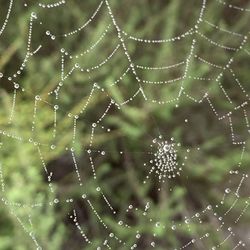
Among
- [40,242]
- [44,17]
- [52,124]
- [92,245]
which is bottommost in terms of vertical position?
[92,245]

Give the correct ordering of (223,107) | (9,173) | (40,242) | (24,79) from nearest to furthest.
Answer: (40,242)
(9,173)
(24,79)
(223,107)

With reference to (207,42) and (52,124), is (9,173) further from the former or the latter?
(207,42)

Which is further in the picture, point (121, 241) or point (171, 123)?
point (171, 123)

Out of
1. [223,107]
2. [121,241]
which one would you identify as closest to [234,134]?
[223,107]

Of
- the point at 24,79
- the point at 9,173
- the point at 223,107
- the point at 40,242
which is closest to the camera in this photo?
the point at 40,242

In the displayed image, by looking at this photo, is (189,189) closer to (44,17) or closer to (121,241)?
(121,241)

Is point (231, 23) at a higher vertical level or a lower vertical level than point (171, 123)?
higher
